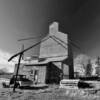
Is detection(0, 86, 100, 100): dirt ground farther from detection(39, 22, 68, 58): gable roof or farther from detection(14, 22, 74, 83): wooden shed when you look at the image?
detection(39, 22, 68, 58): gable roof

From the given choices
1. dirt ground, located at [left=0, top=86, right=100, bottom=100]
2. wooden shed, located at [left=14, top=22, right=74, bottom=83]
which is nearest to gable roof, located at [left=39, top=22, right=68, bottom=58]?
wooden shed, located at [left=14, top=22, right=74, bottom=83]

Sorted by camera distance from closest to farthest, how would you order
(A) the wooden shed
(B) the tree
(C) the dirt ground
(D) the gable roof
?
(C) the dirt ground → (A) the wooden shed → (D) the gable roof → (B) the tree

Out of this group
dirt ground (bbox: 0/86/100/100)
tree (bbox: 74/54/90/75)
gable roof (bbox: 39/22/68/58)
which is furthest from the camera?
tree (bbox: 74/54/90/75)

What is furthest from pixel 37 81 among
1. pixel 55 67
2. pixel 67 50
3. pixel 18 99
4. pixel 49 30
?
pixel 49 30

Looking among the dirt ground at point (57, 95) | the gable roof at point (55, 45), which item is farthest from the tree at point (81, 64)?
the dirt ground at point (57, 95)

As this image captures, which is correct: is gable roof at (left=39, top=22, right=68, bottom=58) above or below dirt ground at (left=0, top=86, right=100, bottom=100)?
above

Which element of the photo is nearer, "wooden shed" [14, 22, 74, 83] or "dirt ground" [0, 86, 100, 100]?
"dirt ground" [0, 86, 100, 100]

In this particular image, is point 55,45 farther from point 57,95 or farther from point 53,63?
point 57,95

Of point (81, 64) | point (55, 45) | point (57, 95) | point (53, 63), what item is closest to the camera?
point (57, 95)

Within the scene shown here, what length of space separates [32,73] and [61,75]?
6769mm

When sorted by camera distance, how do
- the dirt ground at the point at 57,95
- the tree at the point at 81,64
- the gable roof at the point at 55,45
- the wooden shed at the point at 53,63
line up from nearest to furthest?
the dirt ground at the point at 57,95 < the wooden shed at the point at 53,63 < the gable roof at the point at 55,45 < the tree at the point at 81,64

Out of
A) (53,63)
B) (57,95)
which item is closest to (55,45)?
(53,63)

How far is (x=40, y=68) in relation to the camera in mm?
23609

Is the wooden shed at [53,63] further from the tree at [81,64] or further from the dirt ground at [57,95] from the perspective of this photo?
the tree at [81,64]
